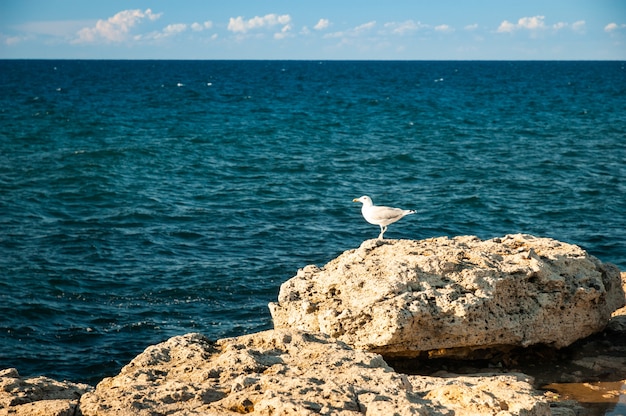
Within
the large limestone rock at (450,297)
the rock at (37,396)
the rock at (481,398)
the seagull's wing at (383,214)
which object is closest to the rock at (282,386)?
the rock at (481,398)

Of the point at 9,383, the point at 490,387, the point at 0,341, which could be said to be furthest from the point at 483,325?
the point at 0,341

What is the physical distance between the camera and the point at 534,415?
5.63 m

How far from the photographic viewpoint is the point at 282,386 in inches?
217

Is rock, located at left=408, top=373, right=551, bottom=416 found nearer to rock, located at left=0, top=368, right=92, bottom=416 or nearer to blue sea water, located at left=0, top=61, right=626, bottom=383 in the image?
rock, located at left=0, top=368, right=92, bottom=416

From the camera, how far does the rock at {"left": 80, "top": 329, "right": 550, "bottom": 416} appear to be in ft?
17.1

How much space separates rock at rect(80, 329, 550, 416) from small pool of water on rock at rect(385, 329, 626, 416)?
1792 millimetres

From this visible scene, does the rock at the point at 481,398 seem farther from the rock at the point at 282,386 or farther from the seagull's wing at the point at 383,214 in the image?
the seagull's wing at the point at 383,214

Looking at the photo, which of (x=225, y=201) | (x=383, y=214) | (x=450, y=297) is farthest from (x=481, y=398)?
(x=225, y=201)

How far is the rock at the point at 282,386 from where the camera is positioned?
521 centimetres

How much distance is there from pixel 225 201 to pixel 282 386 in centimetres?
1699

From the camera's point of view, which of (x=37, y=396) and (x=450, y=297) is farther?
(x=450, y=297)

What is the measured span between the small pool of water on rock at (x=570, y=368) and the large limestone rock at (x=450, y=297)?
0.23 m

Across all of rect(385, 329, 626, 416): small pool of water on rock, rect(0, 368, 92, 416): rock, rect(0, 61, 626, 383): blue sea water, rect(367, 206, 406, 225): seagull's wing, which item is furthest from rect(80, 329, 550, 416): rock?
rect(367, 206, 406, 225): seagull's wing

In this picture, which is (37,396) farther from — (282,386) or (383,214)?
(383,214)
